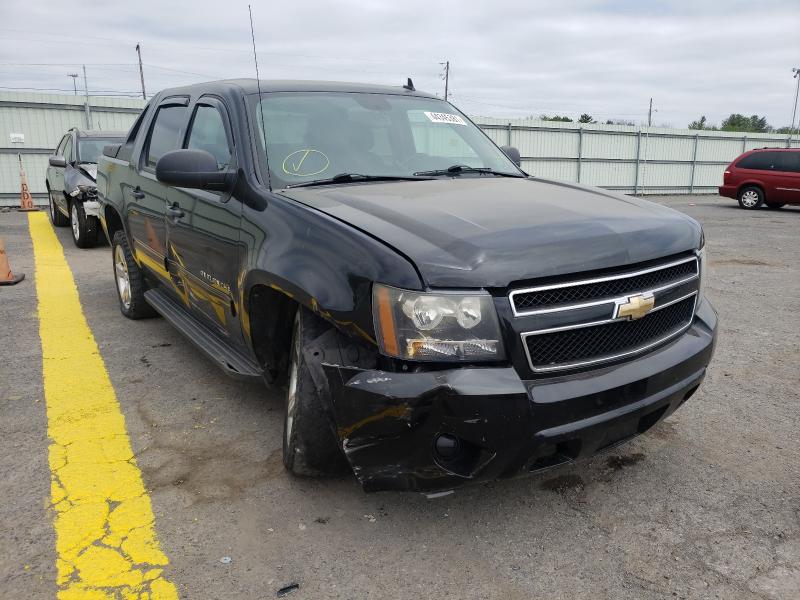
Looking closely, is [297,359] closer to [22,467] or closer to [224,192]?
[224,192]

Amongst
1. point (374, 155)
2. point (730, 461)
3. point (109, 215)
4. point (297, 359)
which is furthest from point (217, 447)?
point (109, 215)

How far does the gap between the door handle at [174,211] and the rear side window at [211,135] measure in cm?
36

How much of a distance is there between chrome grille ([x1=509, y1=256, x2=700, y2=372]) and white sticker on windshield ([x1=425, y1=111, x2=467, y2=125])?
184 cm

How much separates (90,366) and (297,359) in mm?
2208

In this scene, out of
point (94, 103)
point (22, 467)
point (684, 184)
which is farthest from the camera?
point (684, 184)

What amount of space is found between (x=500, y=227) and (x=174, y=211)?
2.12 meters

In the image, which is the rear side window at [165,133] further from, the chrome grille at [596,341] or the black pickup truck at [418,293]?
the chrome grille at [596,341]

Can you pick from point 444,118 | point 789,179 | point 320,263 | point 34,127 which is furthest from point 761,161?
point 34,127

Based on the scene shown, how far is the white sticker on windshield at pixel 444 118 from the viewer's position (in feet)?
12.9

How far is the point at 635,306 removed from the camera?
234 cm

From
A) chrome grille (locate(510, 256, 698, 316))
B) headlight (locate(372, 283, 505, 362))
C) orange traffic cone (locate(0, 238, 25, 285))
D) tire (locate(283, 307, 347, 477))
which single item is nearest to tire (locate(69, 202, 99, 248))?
orange traffic cone (locate(0, 238, 25, 285))

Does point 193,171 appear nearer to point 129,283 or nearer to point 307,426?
point 307,426

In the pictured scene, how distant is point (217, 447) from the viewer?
3102 millimetres

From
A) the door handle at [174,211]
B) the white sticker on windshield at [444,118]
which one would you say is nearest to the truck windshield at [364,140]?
the white sticker on windshield at [444,118]
